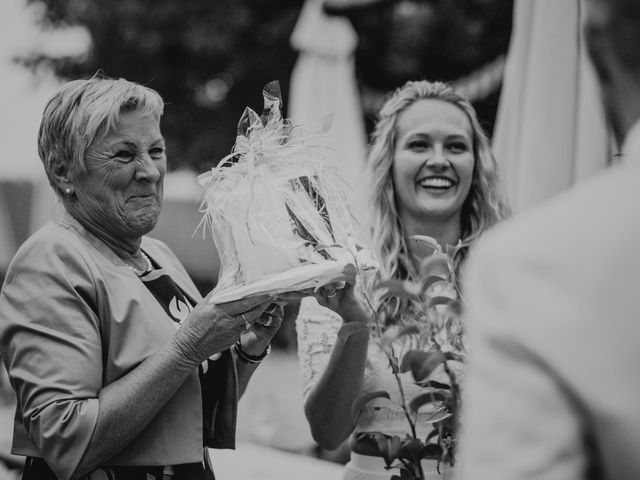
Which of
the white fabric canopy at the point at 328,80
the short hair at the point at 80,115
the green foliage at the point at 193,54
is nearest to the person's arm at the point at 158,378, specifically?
the short hair at the point at 80,115

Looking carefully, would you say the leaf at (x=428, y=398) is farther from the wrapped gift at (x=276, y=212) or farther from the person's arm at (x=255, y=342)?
the person's arm at (x=255, y=342)

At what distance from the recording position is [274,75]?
12406mm

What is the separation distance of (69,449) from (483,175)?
1673 millimetres

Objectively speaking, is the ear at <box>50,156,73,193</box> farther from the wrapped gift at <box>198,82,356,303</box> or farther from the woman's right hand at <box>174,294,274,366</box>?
the woman's right hand at <box>174,294,274,366</box>

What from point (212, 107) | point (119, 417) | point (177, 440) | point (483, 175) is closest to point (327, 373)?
point (177, 440)

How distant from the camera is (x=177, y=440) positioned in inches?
77.7

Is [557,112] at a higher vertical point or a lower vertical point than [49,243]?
higher

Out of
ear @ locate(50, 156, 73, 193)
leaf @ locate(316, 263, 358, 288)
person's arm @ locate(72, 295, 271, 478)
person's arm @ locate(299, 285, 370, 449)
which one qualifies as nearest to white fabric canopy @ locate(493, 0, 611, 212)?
person's arm @ locate(299, 285, 370, 449)

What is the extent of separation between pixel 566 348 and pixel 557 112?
2541mm

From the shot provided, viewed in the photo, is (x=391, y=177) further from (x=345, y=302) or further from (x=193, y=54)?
(x=193, y=54)

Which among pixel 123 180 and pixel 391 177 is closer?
pixel 123 180

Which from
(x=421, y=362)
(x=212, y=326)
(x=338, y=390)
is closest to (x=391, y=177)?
(x=338, y=390)

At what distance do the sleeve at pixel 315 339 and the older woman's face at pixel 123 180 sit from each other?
62cm

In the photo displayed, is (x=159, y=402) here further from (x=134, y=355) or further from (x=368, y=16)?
(x=368, y=16)
